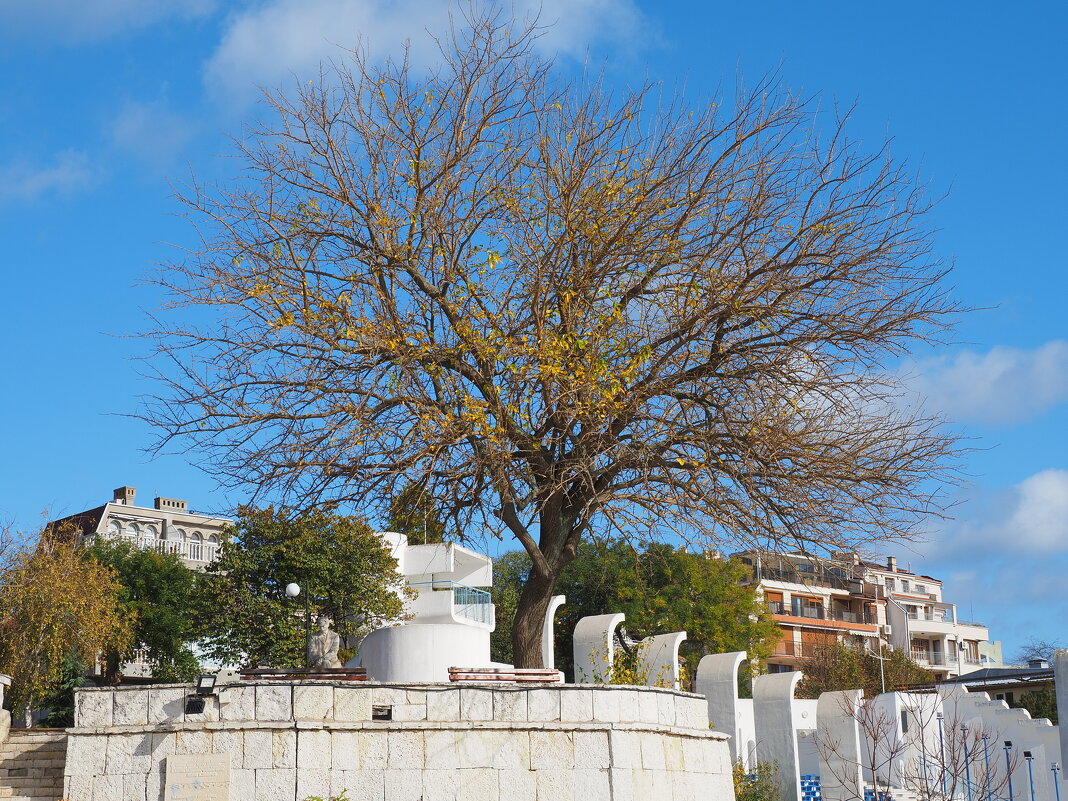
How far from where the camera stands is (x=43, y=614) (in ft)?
82.2

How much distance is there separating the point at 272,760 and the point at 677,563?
1242 inches

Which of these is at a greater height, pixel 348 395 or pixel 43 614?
pixel 348 395

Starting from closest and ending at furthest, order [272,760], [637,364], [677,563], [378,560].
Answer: [272,760] → [637,364] → [378,560] → [677,563]

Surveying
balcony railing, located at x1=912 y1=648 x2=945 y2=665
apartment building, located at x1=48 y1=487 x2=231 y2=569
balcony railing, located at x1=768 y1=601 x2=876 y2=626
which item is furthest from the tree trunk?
balcony railing, located at x1=912 y1=648 x2=945 y2=665

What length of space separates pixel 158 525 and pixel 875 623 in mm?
43300

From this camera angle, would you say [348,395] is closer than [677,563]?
Yes

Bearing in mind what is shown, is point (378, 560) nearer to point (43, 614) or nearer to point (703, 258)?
point (43, 614)

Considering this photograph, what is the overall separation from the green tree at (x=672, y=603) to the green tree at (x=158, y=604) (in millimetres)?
12898

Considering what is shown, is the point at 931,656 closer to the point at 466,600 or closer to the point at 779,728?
the point at 466,600

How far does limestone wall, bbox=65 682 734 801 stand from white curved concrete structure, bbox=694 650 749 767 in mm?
7818

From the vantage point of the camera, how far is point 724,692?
22.3m

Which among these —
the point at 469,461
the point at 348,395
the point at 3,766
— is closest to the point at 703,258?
the point at 469,461

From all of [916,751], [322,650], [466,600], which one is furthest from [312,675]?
[466,600]

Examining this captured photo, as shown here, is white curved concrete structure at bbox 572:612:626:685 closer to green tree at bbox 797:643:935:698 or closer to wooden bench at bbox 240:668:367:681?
wooden bench at bbox 240:668:367:681
